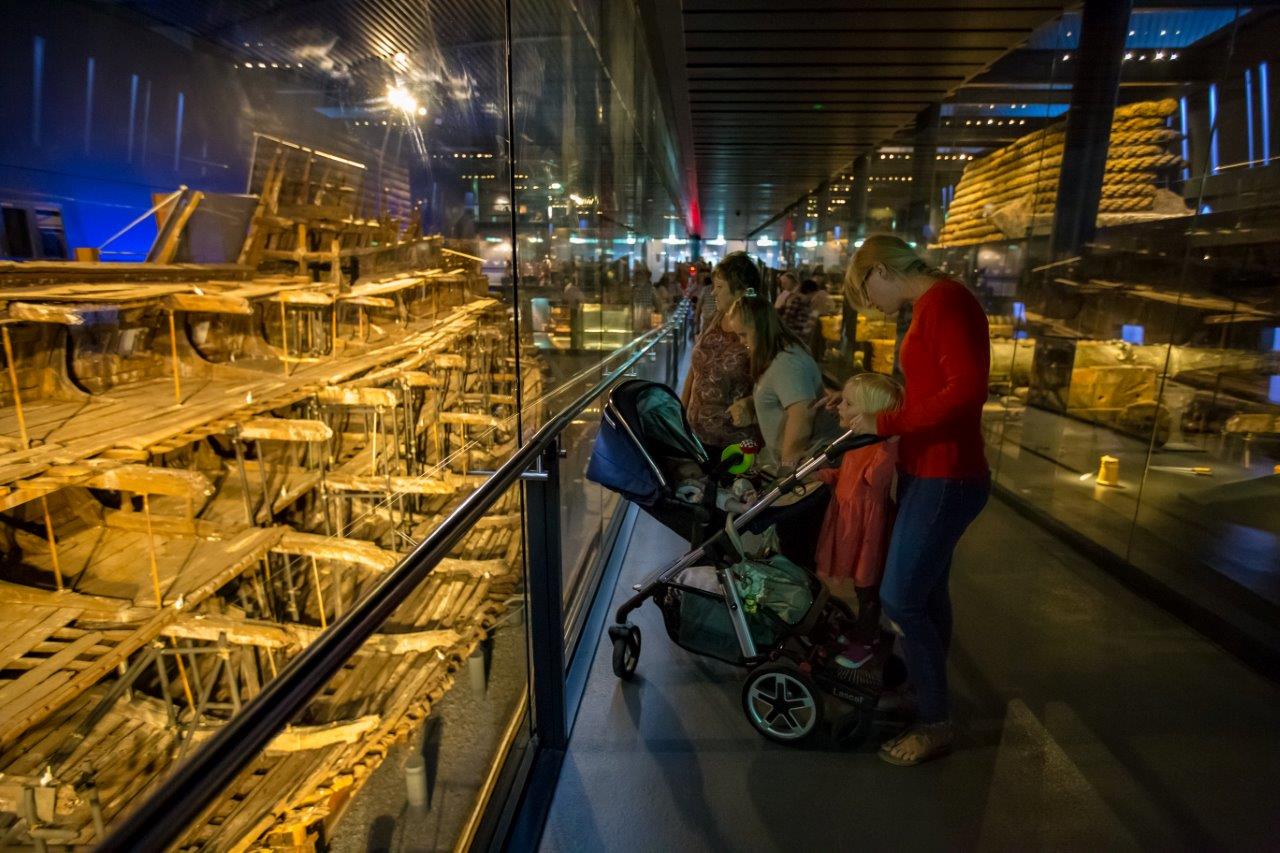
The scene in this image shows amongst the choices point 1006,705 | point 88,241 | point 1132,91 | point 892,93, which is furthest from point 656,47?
point 1006,705

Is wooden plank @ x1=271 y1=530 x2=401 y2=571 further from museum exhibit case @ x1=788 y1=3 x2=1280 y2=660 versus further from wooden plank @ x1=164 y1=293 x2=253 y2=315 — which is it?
museum exhibit case @ x1=788 y1=3 x2=1280 y2=660

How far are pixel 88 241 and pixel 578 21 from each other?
339 cm

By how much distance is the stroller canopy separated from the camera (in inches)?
90.8

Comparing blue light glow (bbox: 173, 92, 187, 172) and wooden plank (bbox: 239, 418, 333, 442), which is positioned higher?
blue light glow (bbox: 173, 92, 187, 172)

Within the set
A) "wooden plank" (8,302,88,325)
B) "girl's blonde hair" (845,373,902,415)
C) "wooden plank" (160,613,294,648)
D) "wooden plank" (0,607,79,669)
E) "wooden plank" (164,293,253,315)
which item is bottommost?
"wooden plank" (160,613,294,648)

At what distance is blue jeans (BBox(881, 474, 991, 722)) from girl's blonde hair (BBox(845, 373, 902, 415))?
0.78ft

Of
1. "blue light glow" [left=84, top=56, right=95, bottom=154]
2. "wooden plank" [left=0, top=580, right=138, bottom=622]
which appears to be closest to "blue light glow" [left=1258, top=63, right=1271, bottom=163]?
"blue light glow" [left=84, top=56, right=95, bottom=154]

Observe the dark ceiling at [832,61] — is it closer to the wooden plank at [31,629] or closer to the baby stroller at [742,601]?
the baby stroller at [742,601]

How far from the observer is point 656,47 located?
869 centimetres

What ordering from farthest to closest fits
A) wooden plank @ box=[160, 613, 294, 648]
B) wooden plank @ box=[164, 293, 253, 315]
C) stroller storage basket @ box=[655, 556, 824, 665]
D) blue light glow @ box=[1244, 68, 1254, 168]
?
wooden plank @ box=[160, 613, 294, 648] < wooden plank @ box=[164, 293, 253, 315] < blue light glow @ box=[1244, 68, 1254, 168] < stroller storage basket @ box=[655, 556, 824, 665]

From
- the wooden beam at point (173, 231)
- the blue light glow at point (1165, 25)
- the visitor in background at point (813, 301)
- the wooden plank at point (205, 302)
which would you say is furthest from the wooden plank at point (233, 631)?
the blue light glow at point (1165, 25)

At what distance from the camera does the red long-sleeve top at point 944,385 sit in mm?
1800

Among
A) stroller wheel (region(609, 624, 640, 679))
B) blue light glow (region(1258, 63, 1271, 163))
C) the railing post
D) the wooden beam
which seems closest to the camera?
the railing post

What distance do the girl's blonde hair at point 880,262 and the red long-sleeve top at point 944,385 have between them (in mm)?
108
